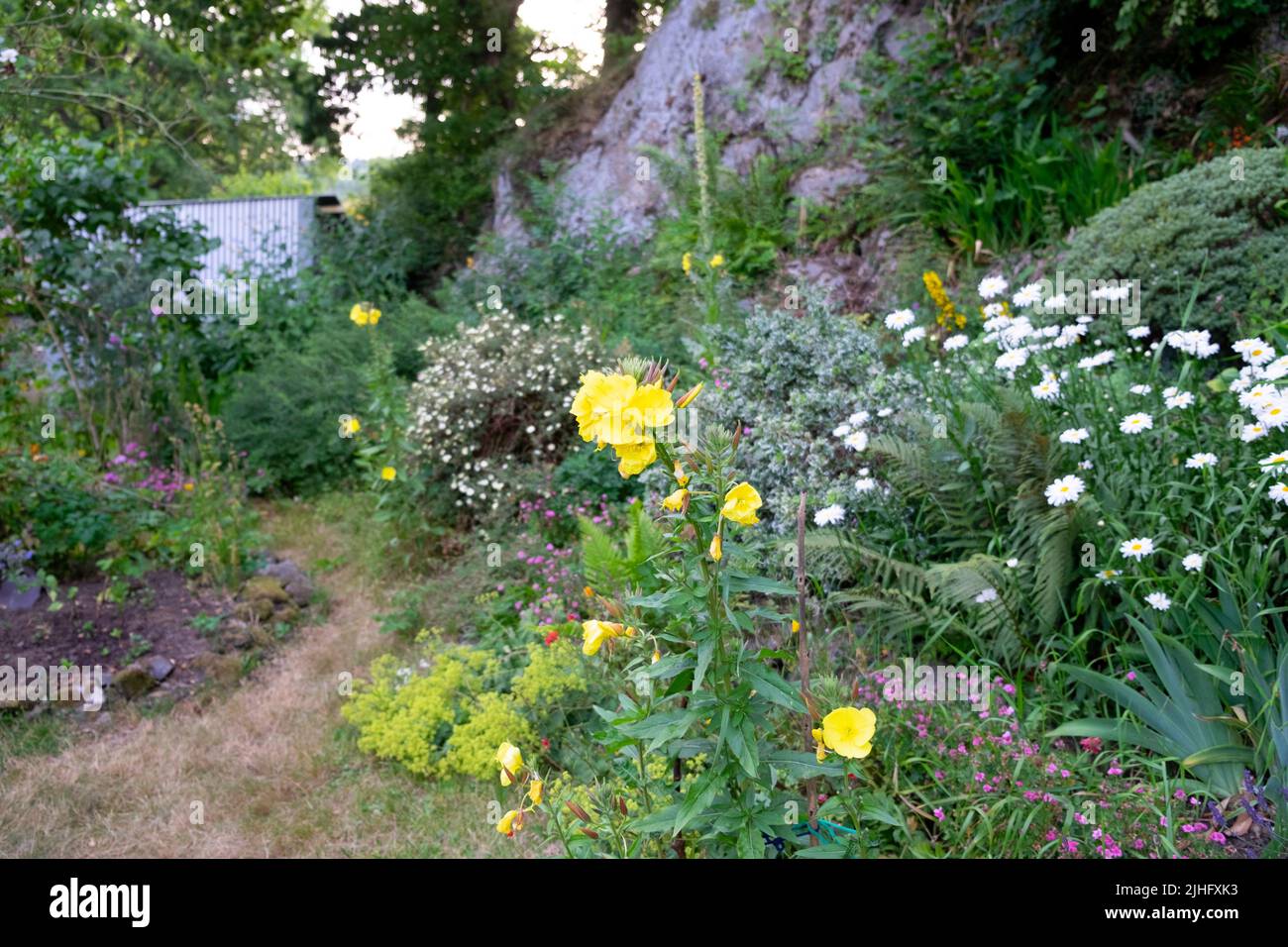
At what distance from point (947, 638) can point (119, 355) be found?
19.7ft

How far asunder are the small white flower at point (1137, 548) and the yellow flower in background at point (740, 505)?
1.77 meters

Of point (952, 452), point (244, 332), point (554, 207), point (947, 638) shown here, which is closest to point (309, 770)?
point (947, 638)

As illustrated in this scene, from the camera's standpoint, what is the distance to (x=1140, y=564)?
322 centimetres

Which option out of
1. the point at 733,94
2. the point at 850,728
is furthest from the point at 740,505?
the point at 733,94

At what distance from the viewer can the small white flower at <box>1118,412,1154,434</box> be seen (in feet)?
10.9

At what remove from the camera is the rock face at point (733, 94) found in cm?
870

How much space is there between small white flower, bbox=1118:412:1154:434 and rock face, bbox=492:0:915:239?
497 centimetres

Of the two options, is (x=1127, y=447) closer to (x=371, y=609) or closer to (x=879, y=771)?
(x=879, y=771)

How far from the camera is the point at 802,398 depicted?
431 centimetres

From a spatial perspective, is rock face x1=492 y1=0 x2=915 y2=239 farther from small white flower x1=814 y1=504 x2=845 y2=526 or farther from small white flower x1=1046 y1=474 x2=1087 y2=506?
small white flower x1=1046 y1=474 x2=1087 y2=506

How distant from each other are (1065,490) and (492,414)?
12.0 ft

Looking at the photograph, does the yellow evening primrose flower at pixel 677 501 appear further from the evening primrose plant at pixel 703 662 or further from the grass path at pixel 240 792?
the grass path at pixel 240 792

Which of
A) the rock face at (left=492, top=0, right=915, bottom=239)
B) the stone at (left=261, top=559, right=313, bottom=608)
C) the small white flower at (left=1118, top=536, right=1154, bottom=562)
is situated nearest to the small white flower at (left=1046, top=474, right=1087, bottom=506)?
the small white flower at (left=1118, top=536, right=1154, bottom=562)
